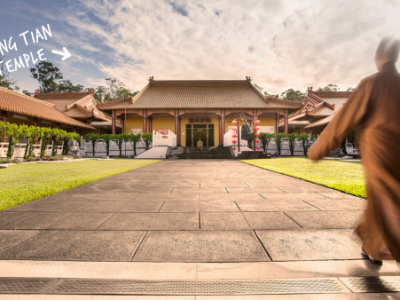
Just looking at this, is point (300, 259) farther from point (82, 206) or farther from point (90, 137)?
point (90, 137)

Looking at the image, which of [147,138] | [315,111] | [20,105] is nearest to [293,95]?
[315,111]

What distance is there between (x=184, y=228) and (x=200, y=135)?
22.3m

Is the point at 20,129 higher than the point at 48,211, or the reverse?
the point at 20,129

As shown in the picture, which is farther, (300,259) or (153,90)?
(153,90)

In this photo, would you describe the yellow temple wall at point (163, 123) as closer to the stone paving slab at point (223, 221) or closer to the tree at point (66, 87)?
the stone paving slab at point (223, 221)

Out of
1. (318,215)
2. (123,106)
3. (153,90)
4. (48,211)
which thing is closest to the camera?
(318,215)

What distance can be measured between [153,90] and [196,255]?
25.5 meters

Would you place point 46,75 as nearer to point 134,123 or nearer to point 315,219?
point 134,123

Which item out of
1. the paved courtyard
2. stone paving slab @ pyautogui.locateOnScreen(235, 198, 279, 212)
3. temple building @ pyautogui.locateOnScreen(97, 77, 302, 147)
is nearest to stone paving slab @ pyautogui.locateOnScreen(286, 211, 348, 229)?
the paved courtyard

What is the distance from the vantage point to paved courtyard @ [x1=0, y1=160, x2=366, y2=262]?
1724mm

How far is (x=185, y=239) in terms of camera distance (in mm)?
1996

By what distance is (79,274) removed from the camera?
147 cm

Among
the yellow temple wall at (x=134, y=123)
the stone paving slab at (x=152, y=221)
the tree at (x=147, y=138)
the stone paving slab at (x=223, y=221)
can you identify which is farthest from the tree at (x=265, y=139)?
the stone paving slab at (x=152, y=221)

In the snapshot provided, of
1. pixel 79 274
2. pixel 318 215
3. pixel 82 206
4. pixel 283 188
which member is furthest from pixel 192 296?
pixel 283 188
